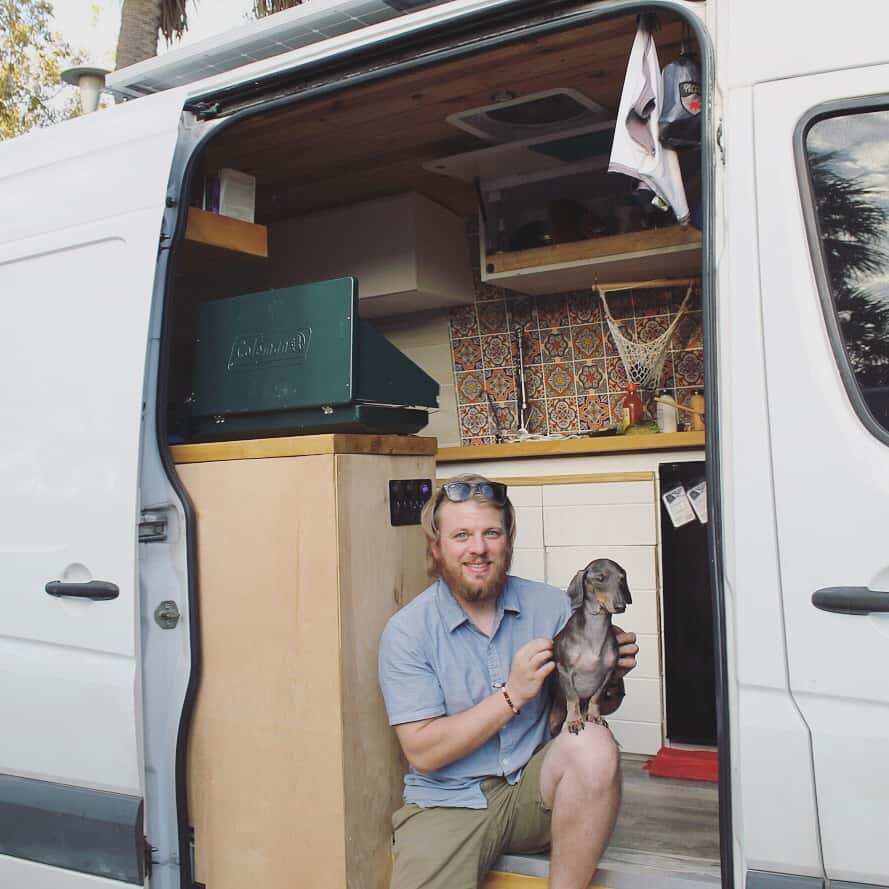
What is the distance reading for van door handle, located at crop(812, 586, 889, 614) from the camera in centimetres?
141

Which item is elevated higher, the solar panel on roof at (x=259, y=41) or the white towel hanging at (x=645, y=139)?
the solar panel on roof at (x=259, y=41)

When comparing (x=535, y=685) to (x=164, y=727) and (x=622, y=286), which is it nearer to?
(x=164, y=727)

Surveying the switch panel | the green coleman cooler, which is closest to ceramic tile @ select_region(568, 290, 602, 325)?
the green coleman cooler

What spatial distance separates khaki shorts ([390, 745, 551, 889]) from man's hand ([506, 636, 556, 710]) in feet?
0.79

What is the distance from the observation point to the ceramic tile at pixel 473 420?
176 inches

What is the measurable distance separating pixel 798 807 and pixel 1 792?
186cm

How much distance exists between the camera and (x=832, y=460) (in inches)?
57.8

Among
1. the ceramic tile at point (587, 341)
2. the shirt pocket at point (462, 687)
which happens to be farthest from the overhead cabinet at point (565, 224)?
the shirt pocket at point (462, 687)

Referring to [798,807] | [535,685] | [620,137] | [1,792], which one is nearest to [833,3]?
[620,137]

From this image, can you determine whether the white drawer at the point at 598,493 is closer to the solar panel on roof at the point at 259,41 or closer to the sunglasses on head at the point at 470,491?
the sunglasses on head at the point at 470,491

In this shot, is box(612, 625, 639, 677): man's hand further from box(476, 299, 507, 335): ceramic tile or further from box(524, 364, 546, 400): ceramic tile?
box(476, 299, 507, 335): ceramic tile

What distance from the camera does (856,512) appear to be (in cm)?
144

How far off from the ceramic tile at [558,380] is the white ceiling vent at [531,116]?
1.19 m

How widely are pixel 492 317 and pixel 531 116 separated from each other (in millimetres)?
1399
